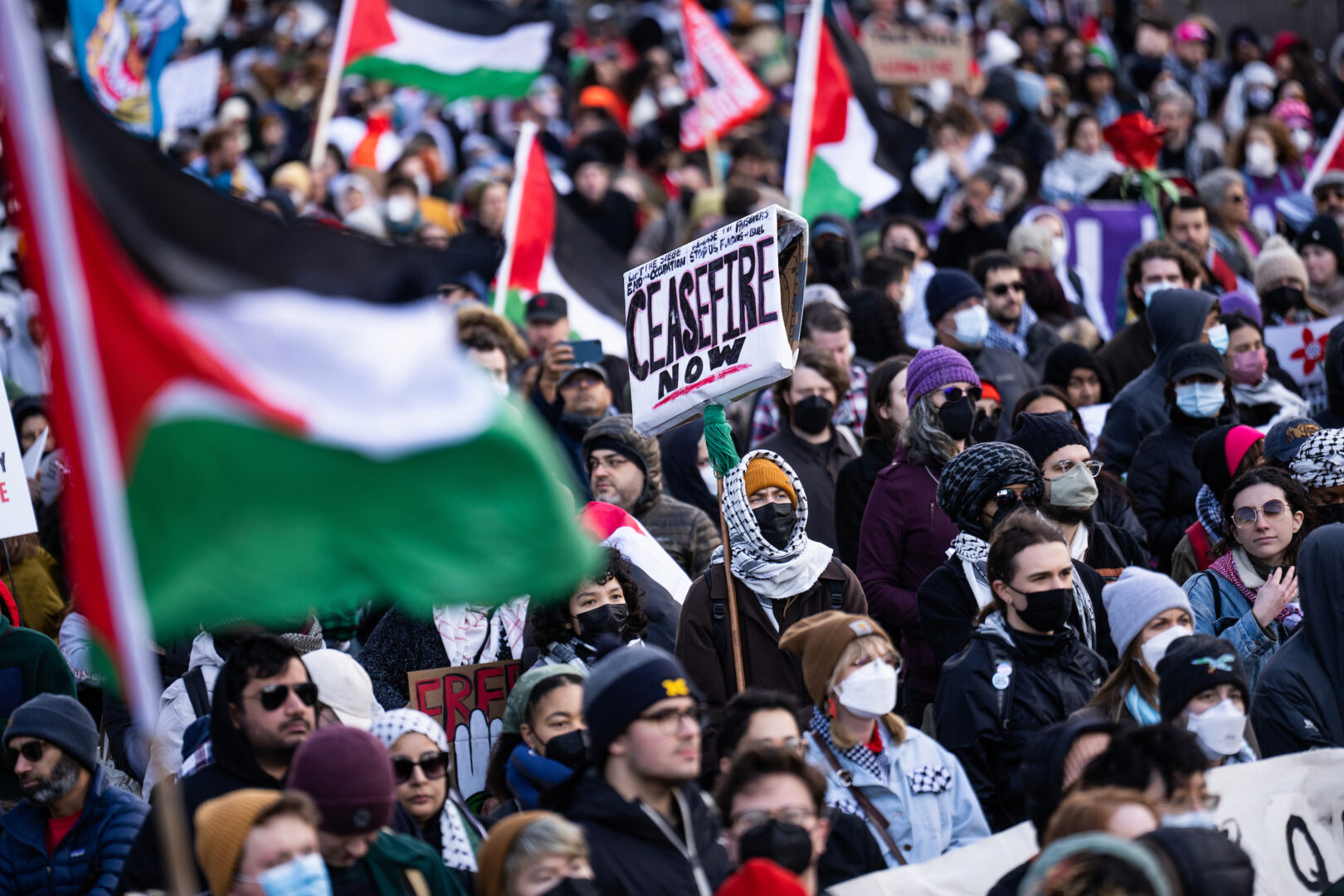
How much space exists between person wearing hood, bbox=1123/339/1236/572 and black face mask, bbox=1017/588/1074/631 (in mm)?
2321

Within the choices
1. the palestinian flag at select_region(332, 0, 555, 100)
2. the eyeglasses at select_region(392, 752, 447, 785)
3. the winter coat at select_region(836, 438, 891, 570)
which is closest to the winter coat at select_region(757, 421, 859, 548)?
the winter coat at select_region(836, 438, 891, 570)

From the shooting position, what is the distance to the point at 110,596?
12.1 ft

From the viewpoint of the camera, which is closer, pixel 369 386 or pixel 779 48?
pixel 369 386

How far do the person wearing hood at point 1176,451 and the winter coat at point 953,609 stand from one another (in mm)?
1634

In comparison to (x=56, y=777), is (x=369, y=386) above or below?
above

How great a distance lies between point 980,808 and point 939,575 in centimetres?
112

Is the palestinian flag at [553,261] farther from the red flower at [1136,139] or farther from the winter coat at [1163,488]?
the winter coat at [1163,488]

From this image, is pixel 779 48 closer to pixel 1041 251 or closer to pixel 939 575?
pixel 1041 251

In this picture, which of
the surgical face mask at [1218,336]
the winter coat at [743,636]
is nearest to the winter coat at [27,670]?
the winter coat at [743,636]

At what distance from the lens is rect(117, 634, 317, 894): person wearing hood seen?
555 cm

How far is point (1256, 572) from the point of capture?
23.6 feet

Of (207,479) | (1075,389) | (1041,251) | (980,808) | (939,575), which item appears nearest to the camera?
(207,479)

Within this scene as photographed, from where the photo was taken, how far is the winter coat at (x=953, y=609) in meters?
6.80

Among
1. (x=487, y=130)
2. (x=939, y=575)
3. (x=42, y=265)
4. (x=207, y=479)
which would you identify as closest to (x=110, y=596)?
(x=207, y=479)
